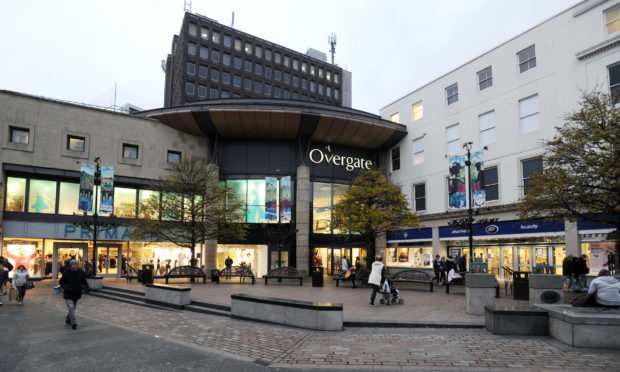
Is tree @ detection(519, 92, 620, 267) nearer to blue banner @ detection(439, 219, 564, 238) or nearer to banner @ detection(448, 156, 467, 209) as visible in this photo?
blue banner @ detection(439, 219, 564, 238)

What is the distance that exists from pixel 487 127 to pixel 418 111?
6987 millimetres

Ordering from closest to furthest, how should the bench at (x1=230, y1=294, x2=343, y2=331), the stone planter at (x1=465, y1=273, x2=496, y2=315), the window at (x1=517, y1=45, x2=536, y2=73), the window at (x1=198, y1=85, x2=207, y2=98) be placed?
the bench at (x1=230, y1=294, x2=343, y2=331) < the stone planter at (x1=465, y1=273, x2=496, y2=315) < the window at (x1=517, y1=45, x2=536, y2=73) < the window at (x1=198, y1=85, x2=207, y2=98)

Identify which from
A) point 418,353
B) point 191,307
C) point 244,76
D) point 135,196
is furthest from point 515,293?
point 244,76

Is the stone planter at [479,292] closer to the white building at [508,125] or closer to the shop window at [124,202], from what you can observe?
the white building at [508,125]

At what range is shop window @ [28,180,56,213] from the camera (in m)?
26.1

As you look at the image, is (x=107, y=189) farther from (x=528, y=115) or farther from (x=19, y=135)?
(x=528, y=115)

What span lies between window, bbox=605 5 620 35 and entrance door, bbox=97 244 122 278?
31827 millimetres

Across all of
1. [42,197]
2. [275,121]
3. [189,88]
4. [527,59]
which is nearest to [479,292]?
[527,59]

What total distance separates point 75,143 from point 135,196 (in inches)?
203

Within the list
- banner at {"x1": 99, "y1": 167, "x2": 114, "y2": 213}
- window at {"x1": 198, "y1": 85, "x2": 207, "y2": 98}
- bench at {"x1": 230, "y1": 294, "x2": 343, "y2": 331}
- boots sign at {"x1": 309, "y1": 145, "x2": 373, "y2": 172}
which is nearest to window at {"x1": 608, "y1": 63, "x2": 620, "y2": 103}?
boots sign at {"x1": 309, "y1": 145, "x2": 373, "y2": 172}

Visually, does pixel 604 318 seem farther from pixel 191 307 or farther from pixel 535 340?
pixel 191 307

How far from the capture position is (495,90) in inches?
1054

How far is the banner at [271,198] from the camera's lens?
29672 mm

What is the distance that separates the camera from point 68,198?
89.8ft
